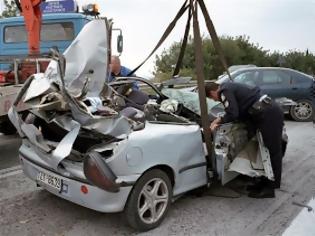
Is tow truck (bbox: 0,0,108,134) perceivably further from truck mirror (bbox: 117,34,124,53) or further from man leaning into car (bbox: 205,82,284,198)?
man leaning into car (bbox: 205,82,284,198)

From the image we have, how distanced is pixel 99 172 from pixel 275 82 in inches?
364

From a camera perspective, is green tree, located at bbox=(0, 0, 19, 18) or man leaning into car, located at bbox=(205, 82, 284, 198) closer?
man leaning into car, located at bbox=(205, 82, 284, 198)

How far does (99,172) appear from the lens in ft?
11.9

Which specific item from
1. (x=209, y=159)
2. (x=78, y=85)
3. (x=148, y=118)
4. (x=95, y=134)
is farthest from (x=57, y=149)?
(x=209, y=159)

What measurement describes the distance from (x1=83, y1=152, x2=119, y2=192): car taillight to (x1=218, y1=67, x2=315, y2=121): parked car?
8.56m

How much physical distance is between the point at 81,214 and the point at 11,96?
2.03 m

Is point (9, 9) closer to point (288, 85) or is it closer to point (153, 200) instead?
point (288, 85)

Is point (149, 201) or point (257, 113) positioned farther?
point (257, 113)

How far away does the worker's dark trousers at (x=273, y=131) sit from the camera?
4941 millimetres

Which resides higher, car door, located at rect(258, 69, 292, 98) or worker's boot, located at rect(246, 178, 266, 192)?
car door, located at rect(258, 69, 292, 98)

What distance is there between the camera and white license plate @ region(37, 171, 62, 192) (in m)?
4.06

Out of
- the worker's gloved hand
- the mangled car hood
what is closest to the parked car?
the worker's gloved hand

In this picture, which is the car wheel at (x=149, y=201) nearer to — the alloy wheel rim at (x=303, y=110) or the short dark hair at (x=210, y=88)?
the short dark hair at (x=210, y=88)

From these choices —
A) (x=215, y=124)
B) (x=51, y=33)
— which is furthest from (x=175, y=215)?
(x=51, y=33)
